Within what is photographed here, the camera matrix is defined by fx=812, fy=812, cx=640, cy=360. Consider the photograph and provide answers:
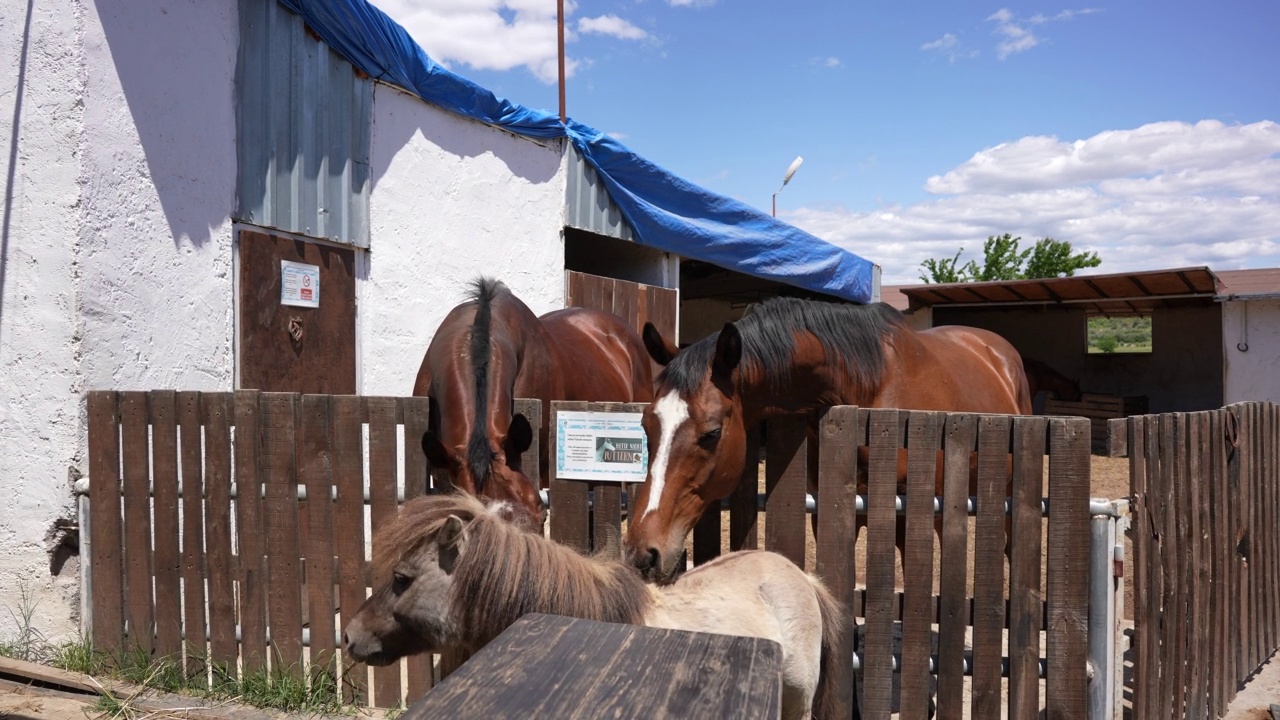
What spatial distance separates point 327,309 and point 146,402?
1787mm

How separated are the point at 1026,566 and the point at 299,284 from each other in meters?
4.64

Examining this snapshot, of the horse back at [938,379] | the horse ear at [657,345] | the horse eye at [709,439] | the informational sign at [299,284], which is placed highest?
the informational sign at [299,284]

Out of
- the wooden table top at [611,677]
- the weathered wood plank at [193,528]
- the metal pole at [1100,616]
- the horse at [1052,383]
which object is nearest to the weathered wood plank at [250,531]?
the weathered wood plank at [193,528]

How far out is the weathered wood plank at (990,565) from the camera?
118 inches

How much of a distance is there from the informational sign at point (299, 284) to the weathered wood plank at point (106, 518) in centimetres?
145

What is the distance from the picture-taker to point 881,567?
3113mm

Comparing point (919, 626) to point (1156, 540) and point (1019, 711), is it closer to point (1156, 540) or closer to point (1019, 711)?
point (1019, 711)

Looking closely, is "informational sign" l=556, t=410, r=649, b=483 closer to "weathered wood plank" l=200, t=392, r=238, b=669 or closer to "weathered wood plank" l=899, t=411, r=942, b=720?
"weathered wood plank" l=899, t=411, r=942, b=720

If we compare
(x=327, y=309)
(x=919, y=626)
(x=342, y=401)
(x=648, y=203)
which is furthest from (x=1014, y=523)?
(x=648, y=203)

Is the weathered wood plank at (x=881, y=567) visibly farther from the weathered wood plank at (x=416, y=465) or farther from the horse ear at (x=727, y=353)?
the weathered wood plank at (x=416, y=465)

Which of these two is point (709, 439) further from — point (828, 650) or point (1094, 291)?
point (1094, 291)

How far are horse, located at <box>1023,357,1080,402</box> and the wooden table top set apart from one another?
15870 millimetres

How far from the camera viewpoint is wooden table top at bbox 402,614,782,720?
1291 mm

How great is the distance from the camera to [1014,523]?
301 centimetres
